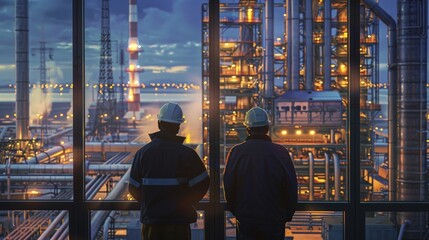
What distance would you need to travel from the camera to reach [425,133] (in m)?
8.66

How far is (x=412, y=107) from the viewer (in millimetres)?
8617

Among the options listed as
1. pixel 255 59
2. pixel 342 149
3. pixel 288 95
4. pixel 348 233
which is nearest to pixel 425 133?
pixel 342 149

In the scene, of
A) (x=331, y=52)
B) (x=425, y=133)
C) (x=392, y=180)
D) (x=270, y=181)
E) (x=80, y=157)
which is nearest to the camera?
(x=270, y=181)

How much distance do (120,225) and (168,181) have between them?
27.5ft

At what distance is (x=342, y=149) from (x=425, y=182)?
3717 millimetres

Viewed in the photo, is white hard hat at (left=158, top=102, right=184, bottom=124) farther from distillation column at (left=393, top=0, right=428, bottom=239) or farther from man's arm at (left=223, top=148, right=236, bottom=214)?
distillation column at (left=393, top=0, right=428, bottom=239)

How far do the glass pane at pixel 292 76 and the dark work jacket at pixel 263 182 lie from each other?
35.1 feet

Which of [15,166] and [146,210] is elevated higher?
[146,210]

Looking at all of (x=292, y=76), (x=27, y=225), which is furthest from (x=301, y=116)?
(x=27, y=225)

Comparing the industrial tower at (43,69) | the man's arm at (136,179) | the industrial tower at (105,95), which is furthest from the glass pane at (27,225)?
the industrial tower at (43,69)

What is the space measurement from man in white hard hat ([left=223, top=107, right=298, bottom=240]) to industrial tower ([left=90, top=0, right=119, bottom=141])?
1912 cm

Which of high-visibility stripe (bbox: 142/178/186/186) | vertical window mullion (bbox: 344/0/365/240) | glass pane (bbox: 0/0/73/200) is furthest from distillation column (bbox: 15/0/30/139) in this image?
high-visibility stripe (bbox: 142/178/186/186)

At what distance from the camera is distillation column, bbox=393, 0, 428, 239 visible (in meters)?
8.42

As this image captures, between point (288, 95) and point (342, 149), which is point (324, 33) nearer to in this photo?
point (288, 95)
